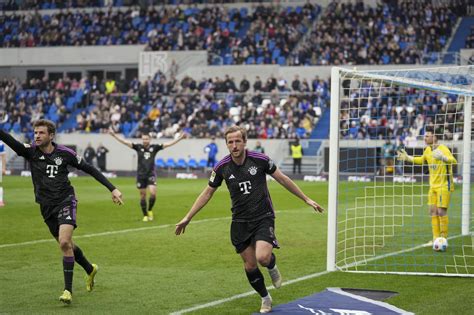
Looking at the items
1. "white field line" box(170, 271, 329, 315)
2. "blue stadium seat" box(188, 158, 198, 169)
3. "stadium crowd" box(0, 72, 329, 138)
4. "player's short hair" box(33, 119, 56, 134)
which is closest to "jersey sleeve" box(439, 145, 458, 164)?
"white field line" box(170, 271, 329, 315)

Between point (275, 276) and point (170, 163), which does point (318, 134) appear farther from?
point (275, 276)

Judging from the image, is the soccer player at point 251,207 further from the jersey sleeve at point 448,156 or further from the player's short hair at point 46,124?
the jersey sleeve at point 448,156

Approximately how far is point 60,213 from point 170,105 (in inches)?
A: 1620

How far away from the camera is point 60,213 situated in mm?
10695

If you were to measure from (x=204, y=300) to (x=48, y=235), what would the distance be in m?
8.31

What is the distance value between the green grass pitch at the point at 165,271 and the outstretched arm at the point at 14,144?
180 cm

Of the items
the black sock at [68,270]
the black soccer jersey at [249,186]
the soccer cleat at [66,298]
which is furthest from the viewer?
the black sock at [68,270]

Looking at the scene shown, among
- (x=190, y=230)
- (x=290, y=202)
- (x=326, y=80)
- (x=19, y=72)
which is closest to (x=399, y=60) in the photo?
(x=326, y=80)

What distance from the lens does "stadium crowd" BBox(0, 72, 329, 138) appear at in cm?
4806

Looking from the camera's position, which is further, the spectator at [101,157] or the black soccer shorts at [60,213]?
the spectator at [101,157]

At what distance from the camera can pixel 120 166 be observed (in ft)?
164

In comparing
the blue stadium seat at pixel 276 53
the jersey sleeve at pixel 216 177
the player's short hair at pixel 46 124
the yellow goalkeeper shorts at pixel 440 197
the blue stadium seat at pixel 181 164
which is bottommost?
the blue stadium seat at pixel 181 164

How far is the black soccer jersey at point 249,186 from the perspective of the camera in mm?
9773

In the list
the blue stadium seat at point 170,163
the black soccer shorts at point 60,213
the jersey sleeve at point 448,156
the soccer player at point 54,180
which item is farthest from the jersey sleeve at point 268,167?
the blue stadium seat at point 170,163
